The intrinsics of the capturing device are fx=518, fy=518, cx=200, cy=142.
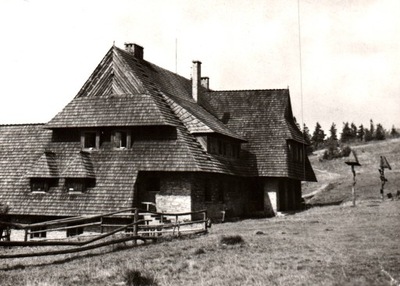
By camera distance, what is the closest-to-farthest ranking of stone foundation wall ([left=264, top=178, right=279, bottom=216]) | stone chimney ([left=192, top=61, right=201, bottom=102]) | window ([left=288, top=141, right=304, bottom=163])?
1. stone foundation wall ([left=264, top=178, right=279, bottom=216])
2. window ([left=288, top=141, right=304, bottom=163])
3. stone chimney ([left=192, top=61, right=201, bottom=102])

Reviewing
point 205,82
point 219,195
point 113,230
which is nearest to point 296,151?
point 219,195

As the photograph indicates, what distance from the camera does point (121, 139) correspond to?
3106 cm

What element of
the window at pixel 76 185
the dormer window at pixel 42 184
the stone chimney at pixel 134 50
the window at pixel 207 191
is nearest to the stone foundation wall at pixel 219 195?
the window at pixel 207 191

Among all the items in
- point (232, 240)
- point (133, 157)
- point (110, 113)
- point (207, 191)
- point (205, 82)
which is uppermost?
point (205, 82)

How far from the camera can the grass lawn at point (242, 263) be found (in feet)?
39.6

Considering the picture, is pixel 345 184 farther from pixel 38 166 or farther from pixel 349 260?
pixel 349 260

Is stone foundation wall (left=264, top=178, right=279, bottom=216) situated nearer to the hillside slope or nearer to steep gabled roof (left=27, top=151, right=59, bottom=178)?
the hillside slope

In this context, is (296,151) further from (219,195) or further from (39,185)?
(39,185)

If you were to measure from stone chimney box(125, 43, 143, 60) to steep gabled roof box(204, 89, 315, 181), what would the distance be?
8324 mm

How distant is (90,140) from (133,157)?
142 inches

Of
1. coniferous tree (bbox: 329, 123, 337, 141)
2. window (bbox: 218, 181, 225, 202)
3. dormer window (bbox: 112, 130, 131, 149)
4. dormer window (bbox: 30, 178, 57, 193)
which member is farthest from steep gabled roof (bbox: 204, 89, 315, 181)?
coniferous tree (bbox: 329, 123, 337, 141)

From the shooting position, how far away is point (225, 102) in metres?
42.6

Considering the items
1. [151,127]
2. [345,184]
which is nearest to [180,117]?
[151,127]

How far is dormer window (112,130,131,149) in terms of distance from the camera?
3070 centimetres
